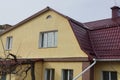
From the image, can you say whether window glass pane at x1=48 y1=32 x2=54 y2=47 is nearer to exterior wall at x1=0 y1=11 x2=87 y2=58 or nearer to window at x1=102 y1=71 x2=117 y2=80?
exterior wall at x1=0 y1=11 x2=87 y2=58

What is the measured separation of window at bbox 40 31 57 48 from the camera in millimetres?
15988

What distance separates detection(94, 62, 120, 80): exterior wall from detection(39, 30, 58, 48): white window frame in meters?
3.56

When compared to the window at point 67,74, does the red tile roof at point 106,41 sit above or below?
above

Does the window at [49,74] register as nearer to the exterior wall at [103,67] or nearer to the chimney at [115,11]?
the exterior wall at [103,67]

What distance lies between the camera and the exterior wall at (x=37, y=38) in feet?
48.2

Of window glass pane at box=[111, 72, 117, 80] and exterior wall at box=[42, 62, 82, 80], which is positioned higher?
exterior wall at box=[42, 62, 82, 80]

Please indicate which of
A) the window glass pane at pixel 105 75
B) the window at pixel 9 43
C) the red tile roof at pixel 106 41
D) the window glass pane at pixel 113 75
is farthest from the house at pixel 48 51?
the window at pixel 9 43

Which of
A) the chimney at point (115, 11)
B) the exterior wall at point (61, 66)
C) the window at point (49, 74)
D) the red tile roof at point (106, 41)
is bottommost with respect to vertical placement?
the window at point (49, 74)

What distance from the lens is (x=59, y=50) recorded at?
1523cm

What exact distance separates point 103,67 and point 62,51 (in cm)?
301

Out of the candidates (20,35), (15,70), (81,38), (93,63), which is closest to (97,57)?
(93,63)

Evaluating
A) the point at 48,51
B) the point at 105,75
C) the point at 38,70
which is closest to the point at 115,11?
the point at 48,51

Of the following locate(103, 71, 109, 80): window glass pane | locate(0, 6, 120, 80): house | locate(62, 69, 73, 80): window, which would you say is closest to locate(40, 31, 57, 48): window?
locate(0, 6, 120, 80): house

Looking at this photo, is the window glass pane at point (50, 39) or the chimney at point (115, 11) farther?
the chimney at point (115, 11)
